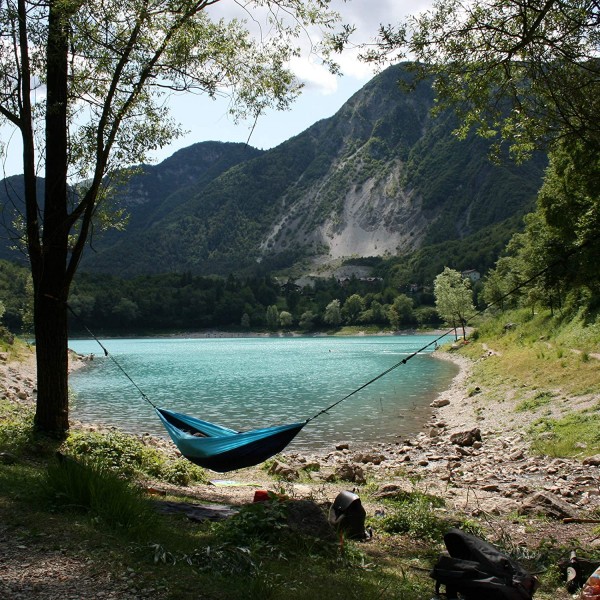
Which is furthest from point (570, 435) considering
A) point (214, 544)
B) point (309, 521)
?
point (214, 544)

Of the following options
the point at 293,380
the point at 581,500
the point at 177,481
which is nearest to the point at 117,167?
the point at 177,481

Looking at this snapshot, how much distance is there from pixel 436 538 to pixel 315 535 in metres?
1.45

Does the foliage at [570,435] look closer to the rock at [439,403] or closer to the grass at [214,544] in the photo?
the grass at [214,544]

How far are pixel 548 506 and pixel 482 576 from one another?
11.4 feet

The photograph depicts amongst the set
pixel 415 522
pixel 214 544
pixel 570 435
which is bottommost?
pixel 570 435

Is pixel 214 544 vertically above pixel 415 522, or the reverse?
pixel 214 544

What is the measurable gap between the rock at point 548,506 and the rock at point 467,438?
21.0 feet

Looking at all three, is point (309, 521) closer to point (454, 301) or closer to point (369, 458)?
point (369, 458)

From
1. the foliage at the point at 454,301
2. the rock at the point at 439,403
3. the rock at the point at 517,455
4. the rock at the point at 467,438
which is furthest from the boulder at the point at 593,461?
the foliage at the point at 454,301

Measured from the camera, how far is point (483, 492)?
8219mm

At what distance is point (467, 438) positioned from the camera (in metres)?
13.3

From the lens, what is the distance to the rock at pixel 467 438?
1325 centimetres

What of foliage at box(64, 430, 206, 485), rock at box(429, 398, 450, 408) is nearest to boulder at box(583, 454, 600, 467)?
foliage at box(64, 430, 206, 485)

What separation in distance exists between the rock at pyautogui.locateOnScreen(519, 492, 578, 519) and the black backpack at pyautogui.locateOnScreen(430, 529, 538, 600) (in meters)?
2.96
